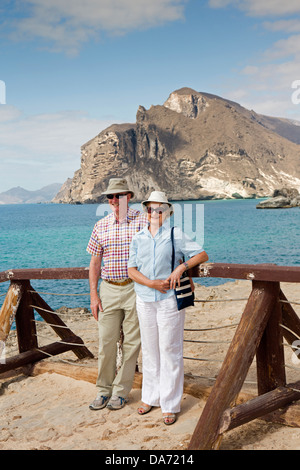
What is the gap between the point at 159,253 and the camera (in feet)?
12.1

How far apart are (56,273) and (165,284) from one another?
1.67 m

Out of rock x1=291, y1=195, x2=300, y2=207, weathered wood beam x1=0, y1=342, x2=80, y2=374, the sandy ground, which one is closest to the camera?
the sandy ground

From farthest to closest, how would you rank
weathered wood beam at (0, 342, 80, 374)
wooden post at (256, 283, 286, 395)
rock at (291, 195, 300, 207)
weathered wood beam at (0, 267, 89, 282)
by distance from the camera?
rock at (291, 195, 300, 207) → weathered wood beam at (0, 342, 80, 374) → weathered wood beam at (0, 267, 89, 282) → wooden post at (256, 283, 286, 395)

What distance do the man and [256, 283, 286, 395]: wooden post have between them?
1.19m

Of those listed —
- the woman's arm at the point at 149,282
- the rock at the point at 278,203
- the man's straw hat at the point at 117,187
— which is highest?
the rock at the point at 278,203

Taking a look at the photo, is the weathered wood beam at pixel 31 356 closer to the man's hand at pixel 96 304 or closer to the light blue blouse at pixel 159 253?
the man's hand at pixel 96 304

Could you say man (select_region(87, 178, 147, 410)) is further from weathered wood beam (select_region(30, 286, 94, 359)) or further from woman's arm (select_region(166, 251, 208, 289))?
weathered wood beam (select_region(30, 286, 94, 359))

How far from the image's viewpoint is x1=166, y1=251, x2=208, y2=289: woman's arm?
11.7ft

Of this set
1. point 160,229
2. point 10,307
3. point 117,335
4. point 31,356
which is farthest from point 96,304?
point 31,356

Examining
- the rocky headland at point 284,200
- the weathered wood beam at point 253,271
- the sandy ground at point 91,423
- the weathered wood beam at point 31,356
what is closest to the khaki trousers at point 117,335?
the sandy ground at point 91,423

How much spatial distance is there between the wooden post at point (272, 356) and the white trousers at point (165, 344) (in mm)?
683

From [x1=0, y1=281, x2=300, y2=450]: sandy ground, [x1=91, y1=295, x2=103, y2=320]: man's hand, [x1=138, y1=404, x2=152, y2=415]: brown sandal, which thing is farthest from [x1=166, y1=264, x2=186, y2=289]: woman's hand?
[x1=138, y1=404, x2=152, y2=415]: brown sandal

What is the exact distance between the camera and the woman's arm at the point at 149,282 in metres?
3.61
